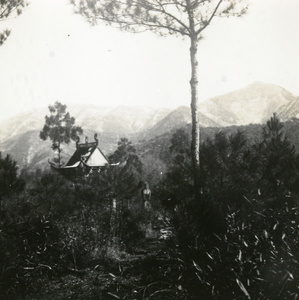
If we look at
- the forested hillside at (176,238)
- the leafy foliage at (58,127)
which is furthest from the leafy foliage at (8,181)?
the leafy foliage at (58,127)

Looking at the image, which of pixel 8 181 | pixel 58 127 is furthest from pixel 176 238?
pixel 58 127

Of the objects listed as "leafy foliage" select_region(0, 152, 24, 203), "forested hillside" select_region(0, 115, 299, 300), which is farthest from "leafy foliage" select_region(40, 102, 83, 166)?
"forested hillside" select_region(0, 115, 299, 300)

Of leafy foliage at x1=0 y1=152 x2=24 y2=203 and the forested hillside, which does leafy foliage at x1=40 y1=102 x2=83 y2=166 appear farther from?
the forested hillside

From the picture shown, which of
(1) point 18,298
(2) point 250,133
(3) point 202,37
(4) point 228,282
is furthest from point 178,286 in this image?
(2) point 250,133

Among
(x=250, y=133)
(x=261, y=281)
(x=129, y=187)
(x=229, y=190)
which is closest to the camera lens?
(x=261, y=281)

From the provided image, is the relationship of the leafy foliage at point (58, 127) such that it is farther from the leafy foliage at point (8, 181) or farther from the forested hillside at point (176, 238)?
the forested hillside at point (176, 238)

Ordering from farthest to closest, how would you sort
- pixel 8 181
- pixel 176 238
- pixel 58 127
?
pixel 58 127
pixel 8 181
pixel 176 238

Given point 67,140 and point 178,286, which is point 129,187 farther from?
point 67,140

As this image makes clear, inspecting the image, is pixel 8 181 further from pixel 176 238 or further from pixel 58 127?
pixel 58 127
